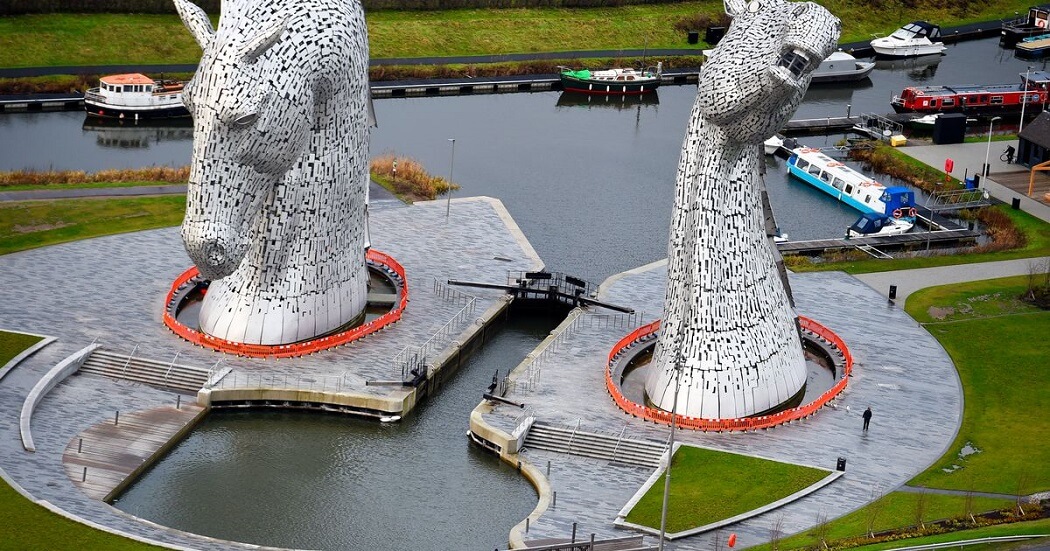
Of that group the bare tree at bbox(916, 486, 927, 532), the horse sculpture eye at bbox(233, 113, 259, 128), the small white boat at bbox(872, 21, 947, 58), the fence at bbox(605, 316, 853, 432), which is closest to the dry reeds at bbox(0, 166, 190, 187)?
the horse sculpture eye at bbox(233, 113, 259, 128)

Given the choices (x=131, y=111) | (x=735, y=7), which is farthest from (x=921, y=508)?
(x=131, y=111)

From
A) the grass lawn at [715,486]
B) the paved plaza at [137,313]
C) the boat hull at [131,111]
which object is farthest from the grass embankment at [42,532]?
the boat hull at [131,111]

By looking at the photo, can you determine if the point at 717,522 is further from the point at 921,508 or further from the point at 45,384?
the point at 45,384

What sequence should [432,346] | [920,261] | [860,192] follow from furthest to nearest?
1. [860,192]
2. [920,261]
3. [432,346]

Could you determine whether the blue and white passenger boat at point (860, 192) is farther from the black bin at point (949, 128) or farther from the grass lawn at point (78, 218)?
the grass lawn at point (78, 218)

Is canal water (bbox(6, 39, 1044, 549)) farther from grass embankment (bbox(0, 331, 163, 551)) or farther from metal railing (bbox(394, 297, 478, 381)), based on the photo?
grass embankment (bbox(0, 331, 163, 551))

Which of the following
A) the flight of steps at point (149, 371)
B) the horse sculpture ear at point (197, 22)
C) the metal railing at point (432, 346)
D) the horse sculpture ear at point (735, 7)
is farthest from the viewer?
the metal railing at point (432, 346)

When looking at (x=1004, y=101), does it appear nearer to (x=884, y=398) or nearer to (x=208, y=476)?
(x=884, y=398)
